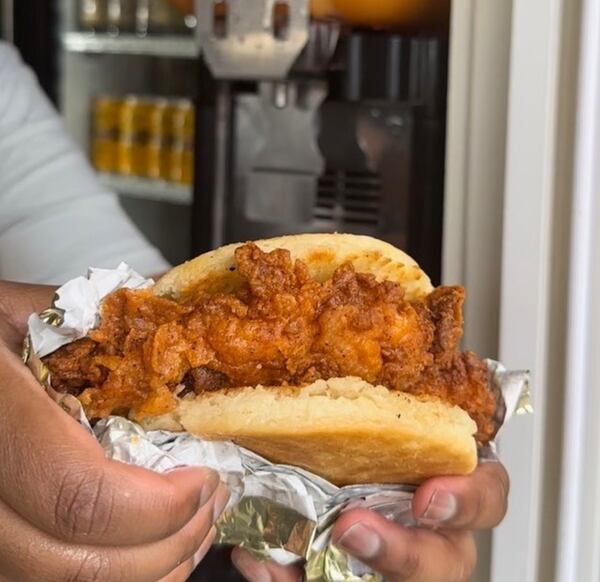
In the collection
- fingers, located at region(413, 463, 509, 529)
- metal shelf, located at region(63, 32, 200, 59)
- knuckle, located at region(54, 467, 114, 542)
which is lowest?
fingers, located at region(413, 463, 509, 529)

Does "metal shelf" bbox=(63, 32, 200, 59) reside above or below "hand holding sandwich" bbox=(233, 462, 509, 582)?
above

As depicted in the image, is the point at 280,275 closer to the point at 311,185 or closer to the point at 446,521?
the point at 446,521

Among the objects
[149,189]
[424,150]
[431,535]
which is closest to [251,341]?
[431,535]

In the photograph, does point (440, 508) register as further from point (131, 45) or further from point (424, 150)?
point (131, 45)

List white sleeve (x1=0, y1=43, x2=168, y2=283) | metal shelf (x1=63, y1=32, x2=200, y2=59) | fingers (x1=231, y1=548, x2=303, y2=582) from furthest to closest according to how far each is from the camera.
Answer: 1. metal shelf (x1=63, y1=32, x2=200, y2=59)
2. white sleeve (x1=0, y1=43, x2=168, y2=283)
3. fingers (x1=231, y1=548, x2=303, y2=582)

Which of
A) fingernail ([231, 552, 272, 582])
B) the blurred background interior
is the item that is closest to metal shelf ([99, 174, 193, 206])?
the blurred background interior

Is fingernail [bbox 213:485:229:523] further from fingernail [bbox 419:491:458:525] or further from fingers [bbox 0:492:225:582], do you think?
fingernail [bbox 419:491:458:525]
